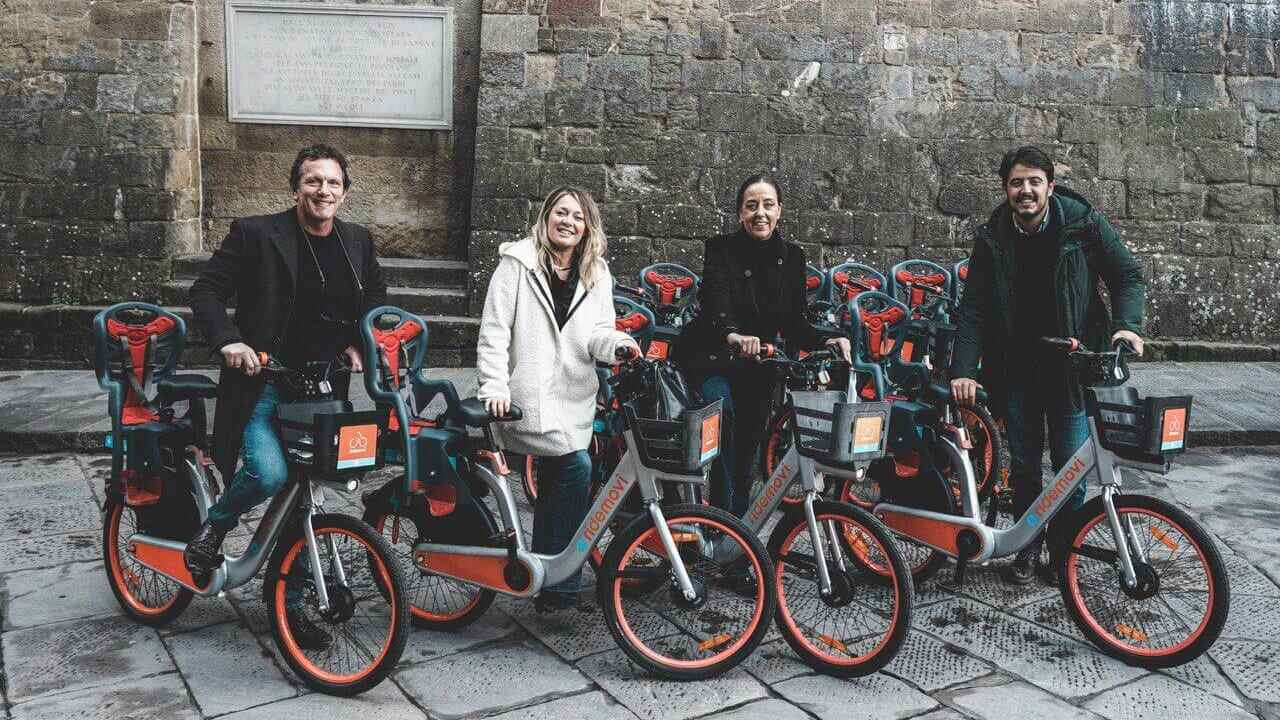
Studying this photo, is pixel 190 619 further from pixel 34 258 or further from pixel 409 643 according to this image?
pixel 34 258

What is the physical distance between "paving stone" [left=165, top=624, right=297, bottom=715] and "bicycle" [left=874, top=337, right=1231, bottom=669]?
2.36 m

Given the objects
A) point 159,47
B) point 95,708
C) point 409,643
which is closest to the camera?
point 95,708

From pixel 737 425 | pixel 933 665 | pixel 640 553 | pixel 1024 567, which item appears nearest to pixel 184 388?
pixel 640 553

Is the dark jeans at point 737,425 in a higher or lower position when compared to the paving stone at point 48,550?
higher

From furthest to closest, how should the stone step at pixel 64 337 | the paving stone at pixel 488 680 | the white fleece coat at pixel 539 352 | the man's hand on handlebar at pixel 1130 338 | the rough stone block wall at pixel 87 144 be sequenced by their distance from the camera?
the rough stone block wall at pixel 87 144 → the stone step at pixel 64 337 → the man's hand on handlebar at pixel 1130 338 → the white fleece coat at pixel 539 352 → the paving stone at pixel 488 680

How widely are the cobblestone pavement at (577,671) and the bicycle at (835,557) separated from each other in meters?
0.10

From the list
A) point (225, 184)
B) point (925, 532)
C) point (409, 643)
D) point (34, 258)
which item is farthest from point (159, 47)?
point (925, 532)

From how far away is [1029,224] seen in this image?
429 centimetres

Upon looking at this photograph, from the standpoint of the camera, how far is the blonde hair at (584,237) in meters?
3.92


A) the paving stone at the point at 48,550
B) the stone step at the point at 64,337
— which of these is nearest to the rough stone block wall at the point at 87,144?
the stone step at the point at 64,337

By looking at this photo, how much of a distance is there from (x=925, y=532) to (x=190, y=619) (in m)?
2.62

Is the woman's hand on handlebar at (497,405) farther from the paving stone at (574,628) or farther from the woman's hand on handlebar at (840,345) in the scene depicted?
the woman's hand on handlebar at (840,345)

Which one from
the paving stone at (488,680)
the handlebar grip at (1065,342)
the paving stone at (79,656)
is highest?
the handlebar grip at (1065,342)

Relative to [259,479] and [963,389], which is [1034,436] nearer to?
[963,389]
